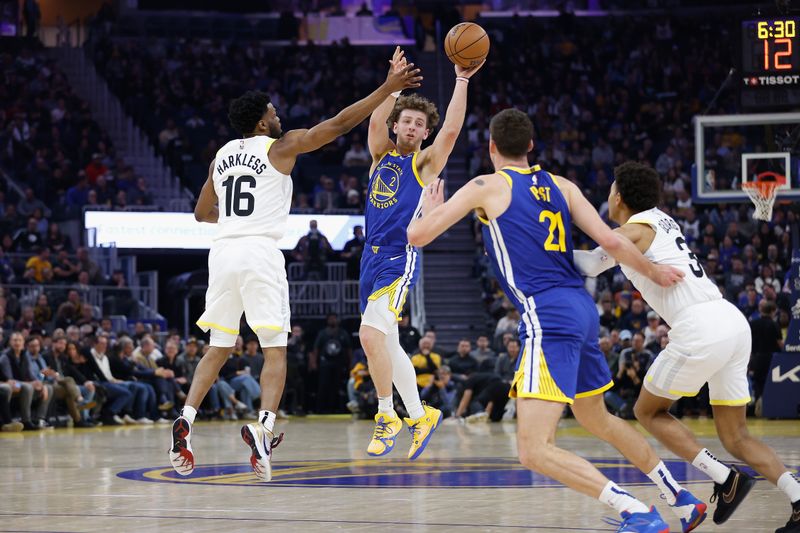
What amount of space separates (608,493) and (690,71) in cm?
2481

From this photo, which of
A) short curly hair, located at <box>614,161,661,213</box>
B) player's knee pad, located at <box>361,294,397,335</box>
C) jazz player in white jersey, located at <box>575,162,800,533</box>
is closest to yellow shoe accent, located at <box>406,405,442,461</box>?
player's knee pad, located at <box>361,294,397,335</box>

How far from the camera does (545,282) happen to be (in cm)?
588

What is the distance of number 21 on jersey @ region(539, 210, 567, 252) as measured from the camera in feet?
19.4

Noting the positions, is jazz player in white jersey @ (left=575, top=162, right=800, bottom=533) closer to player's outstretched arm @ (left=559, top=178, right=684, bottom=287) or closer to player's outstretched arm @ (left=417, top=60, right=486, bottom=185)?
player's outstretched arm @ (left=559, top=178, right=684, bottom=287)

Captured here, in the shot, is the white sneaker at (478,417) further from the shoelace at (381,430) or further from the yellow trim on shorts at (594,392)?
the yellow trim on shorts at (594,392)

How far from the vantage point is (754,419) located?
1703cm

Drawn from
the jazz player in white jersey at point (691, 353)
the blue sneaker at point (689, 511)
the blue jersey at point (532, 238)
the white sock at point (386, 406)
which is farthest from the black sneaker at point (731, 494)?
the white sock at point (386, 406)

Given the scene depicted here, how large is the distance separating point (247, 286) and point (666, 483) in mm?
2898

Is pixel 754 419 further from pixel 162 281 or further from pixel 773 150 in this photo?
pixel 162 281

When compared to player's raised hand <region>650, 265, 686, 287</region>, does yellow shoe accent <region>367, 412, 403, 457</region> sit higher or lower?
lower

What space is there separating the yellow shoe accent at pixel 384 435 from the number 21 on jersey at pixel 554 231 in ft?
8.73

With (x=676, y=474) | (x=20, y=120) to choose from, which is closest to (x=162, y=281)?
(x=20, y=120)

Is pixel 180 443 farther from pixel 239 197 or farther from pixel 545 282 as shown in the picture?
pixel 545 282

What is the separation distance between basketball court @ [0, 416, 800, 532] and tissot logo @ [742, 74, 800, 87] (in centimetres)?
446
